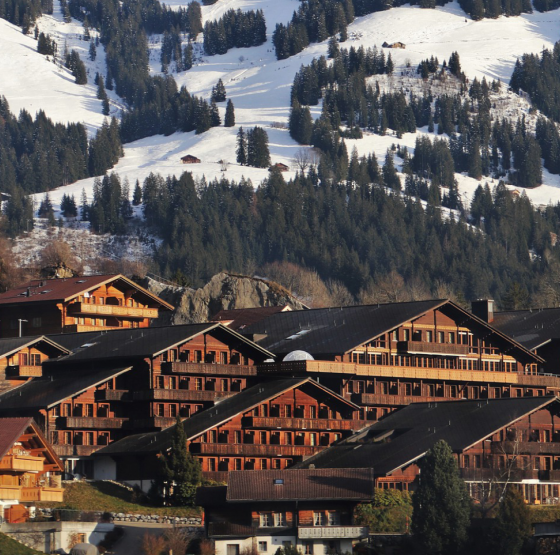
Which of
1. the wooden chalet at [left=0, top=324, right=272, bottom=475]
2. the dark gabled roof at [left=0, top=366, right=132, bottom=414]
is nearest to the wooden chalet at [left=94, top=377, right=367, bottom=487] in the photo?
the wooden chalet at [left=0, top=324, right=272, bottom=475]

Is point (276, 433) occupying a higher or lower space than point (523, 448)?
higher

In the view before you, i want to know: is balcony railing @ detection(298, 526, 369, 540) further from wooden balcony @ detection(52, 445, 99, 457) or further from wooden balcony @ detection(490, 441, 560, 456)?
wooden balcony @ detection(52, 445, 99, 457)

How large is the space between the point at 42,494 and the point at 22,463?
3.15 m

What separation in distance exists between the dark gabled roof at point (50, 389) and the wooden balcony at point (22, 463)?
11.1 meters

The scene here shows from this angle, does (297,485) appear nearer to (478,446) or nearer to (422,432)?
(422,432)

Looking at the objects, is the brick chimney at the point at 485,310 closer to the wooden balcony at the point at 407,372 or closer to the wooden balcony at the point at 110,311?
the wooden balcony at the point at 407,372

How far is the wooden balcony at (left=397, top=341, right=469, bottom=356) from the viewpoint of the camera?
117m

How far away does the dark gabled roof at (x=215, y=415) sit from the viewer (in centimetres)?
10050

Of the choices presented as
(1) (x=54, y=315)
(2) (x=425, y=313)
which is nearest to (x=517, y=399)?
(2) (x=425, y=313)

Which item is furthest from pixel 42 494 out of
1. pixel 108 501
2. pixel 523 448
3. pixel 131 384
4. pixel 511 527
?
pixel 523 448

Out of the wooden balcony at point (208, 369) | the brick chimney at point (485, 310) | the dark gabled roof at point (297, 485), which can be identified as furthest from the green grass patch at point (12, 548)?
the brick chimney at point (485, 310)

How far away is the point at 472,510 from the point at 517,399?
1675 cm

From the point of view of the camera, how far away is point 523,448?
102m

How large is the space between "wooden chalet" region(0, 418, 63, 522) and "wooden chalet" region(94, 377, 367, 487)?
9.34m
